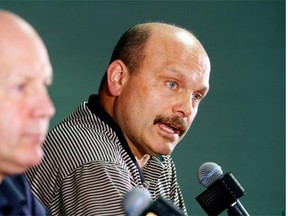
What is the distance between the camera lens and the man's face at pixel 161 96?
206 centimetres

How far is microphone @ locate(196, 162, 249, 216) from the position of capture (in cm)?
180

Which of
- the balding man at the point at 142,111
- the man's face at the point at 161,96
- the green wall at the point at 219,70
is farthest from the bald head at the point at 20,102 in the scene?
the green wall at the point at 219,70

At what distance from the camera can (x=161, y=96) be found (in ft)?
6.74

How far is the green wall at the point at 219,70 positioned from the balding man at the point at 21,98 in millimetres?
3027

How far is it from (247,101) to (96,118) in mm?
2451

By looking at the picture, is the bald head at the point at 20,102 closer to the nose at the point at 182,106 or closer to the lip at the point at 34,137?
the lip at the point at 34,137

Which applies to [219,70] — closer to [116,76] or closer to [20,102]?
[116,76]

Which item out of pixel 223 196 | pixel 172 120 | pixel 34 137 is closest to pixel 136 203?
pixel 34 137

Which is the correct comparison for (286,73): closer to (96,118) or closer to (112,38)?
(112,38)

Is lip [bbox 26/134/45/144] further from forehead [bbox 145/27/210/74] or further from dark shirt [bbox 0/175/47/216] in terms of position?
forehead [bbox 145/27/210/74]

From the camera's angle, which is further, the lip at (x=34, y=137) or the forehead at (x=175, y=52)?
the forehead at (x=175, y=52)

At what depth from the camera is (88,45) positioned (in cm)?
420

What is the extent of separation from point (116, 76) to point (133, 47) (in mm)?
116

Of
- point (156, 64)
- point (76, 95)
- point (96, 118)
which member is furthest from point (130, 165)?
point (76, 95)
